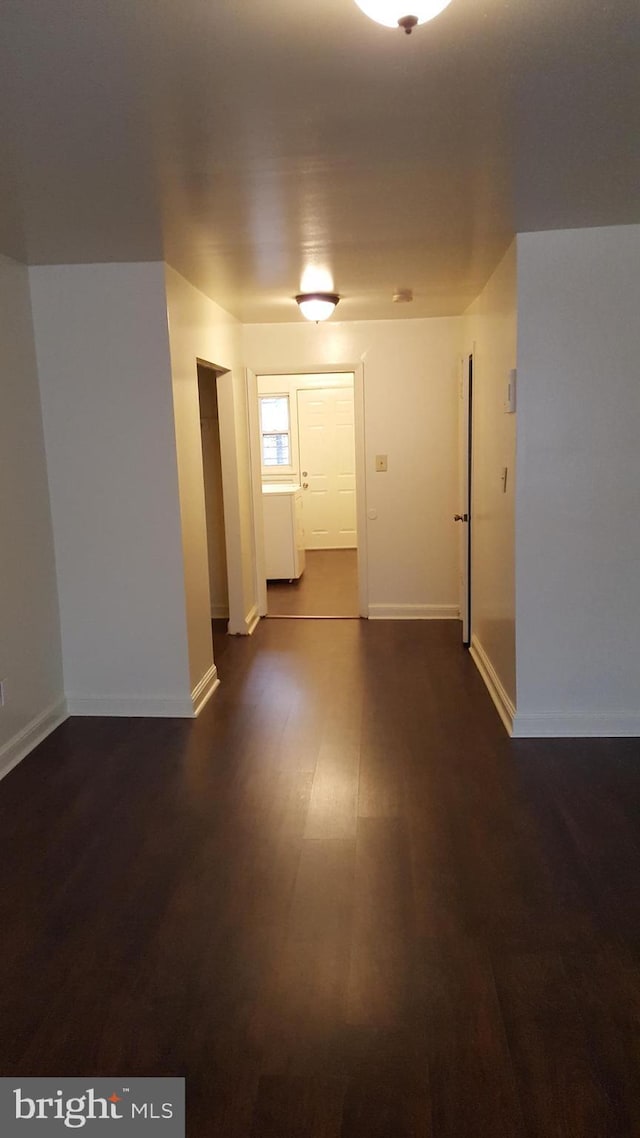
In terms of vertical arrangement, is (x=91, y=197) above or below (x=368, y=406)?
above

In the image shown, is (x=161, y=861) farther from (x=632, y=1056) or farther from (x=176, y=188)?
(x=176, y=188)

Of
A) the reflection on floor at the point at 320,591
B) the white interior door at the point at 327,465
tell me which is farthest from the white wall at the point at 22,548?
the white interior door at the point at 327,465

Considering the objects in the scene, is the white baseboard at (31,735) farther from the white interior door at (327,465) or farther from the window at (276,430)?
the white interior door at (327,465)

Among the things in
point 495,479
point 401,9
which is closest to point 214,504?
point 495,479

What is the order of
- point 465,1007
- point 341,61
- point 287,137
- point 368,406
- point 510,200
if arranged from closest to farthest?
1. point 341,61
2. point 465,1007
3. point 287,137
4. point 510,200
5. point 368,406

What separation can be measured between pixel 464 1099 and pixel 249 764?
2.03 metres

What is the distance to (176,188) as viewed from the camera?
106 inches

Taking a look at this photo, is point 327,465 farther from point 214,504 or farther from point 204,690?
point 204,690

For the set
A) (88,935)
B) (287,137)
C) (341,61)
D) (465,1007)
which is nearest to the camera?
Result: (341,61)

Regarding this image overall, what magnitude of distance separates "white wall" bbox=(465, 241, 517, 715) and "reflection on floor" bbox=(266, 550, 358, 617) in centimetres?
174

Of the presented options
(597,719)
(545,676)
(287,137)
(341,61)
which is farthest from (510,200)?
(597,719)

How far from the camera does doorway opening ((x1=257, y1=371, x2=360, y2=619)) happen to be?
26.5ft

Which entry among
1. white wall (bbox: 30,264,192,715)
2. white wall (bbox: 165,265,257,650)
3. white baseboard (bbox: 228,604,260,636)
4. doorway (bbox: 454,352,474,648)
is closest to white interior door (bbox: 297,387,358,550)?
white wall (bbox: 165,265,257,650)

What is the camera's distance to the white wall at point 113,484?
400 cm
